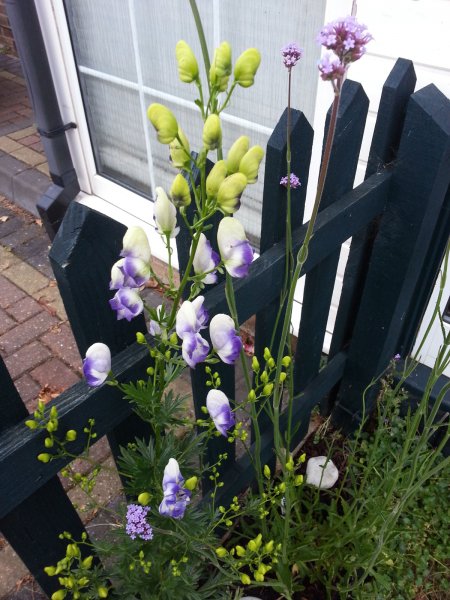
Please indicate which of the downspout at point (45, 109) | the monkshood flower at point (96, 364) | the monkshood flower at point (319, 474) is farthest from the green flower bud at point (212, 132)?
the downspout at point (45, 109)

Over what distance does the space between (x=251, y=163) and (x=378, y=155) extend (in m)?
0.85

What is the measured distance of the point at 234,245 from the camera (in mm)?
869

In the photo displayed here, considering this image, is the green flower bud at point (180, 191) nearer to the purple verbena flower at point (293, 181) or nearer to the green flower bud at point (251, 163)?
the green flower bud at point (251, 163)

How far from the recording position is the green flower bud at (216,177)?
0.78 metres

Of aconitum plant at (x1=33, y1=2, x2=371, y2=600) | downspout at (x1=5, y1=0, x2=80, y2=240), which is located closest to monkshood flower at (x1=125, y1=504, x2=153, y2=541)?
aconitum plant at (x1=33, y1=2, x2=371, y2=600)

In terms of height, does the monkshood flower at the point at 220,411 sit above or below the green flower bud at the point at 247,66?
below

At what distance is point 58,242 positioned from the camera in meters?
0.96

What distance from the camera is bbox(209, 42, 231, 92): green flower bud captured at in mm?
773

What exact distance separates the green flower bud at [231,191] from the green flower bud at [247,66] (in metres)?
0.18

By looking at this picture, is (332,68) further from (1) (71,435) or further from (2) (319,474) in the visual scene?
(2) (319,474)

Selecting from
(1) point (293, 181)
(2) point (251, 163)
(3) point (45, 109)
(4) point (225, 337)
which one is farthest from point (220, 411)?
(3) point (45, 109)

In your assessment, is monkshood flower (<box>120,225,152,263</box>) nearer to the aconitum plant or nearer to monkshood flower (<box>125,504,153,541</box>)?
the aconitum plant

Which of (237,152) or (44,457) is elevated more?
(237,152)

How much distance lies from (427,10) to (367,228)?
0.66m
